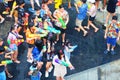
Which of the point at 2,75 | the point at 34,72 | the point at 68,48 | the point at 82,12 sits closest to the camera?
the point at 2,75

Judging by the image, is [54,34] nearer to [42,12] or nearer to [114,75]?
[42,12]

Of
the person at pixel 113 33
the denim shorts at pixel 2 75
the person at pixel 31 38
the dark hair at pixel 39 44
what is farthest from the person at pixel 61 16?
the denim shorts at pixel 2 75

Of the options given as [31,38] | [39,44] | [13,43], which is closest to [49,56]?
[39,44]

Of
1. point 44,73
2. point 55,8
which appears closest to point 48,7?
point 55,8

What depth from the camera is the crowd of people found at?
21188 millimetres

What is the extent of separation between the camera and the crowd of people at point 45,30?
69.5ft

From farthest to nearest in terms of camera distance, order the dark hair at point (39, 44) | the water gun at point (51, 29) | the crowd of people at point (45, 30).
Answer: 1. the water gun at point (51, 29)
2. the dark hair at point (39, 44)
3. the crowd of people at point (45, 30)

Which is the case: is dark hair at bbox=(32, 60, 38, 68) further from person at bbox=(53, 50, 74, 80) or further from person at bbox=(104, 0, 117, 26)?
person at bbox=(104, 0, 117, 26)

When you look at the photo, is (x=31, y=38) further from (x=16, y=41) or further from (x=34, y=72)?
(x=34, y=72)

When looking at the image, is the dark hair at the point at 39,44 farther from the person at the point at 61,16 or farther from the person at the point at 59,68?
the person at the point at 61,16

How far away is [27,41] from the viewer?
21984 mm

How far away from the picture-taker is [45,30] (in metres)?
22.5

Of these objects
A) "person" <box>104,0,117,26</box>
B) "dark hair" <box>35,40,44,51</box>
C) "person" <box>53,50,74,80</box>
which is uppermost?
"person" <box>104,0,117,26</box>

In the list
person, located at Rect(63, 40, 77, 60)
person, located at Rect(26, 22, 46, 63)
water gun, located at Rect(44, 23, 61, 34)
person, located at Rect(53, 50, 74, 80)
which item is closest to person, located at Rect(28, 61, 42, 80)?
person, located at Rect(53, 50, 74, 80)
